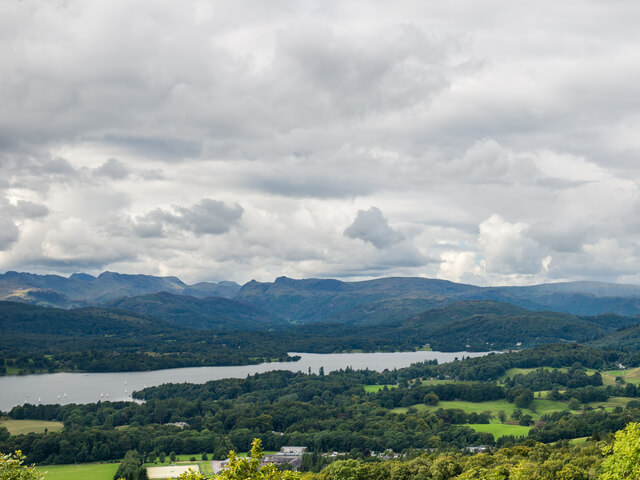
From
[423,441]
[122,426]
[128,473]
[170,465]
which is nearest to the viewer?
[128,473]

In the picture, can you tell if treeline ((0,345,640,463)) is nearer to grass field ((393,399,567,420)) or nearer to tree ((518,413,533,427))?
grass field ((393,399,567,420))

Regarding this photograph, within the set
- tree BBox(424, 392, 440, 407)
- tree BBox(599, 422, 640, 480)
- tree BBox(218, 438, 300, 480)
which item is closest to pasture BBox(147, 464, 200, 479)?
tree BBox(599, 422, 640, 480)

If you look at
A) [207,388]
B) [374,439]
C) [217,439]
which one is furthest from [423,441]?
[207,388]

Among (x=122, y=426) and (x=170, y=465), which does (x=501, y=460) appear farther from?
(x=122, y=426)

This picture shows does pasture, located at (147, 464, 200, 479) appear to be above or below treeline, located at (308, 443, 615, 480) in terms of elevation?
below

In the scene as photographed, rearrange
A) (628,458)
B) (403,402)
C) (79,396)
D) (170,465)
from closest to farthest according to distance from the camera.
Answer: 1. (628,458)
2. (170,465)
3. (403,402)
4. (79,396)

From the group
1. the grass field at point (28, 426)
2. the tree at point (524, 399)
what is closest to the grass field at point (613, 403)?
the tree at point (524, 399)

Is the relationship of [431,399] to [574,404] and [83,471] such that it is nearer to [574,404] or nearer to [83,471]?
[574,404]
